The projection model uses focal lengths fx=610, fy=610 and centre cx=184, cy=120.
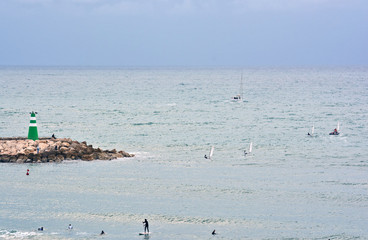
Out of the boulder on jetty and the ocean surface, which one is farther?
the boulder on jetty

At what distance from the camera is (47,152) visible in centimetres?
5422

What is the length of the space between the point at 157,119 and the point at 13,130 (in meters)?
25.5

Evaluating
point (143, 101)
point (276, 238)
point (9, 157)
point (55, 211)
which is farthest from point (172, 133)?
point (143, 101)

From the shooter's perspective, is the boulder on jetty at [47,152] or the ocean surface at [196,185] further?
the boulder on jetty at [47,152]

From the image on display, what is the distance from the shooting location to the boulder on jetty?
175ft

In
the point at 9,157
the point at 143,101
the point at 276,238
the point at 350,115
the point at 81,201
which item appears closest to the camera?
the point at 276,238

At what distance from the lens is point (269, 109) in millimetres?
117062

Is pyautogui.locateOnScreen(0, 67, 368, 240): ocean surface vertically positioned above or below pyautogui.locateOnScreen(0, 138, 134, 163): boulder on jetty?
below

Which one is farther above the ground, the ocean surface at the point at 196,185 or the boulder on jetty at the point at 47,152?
the boulder on jetty at the point at 47,152

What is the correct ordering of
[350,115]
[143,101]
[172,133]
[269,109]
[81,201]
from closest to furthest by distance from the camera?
1. [81,201]
2. [172,133]
3. [350,115]
4. [269,109]
5. [143,101]

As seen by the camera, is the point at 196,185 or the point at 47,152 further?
the point at 47,152

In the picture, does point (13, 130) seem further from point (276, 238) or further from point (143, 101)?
point (143, 101)

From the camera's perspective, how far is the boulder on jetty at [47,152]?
175 feet

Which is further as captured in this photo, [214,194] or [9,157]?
[9,157]
